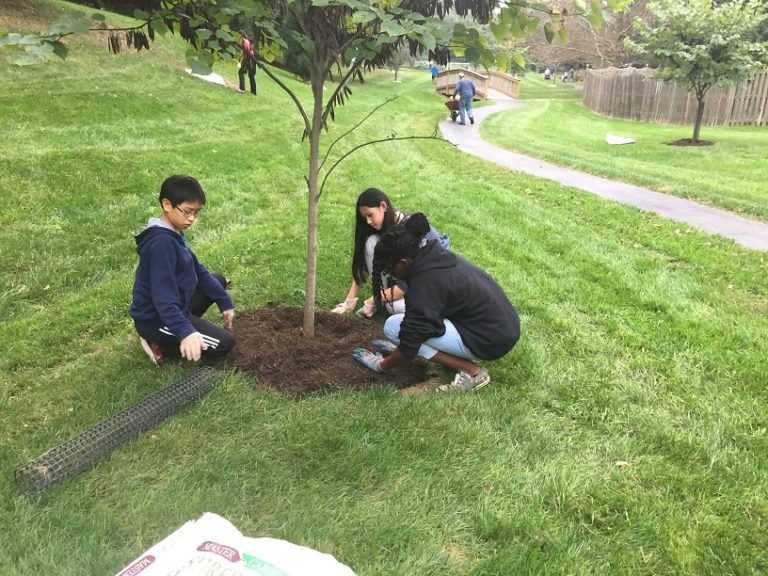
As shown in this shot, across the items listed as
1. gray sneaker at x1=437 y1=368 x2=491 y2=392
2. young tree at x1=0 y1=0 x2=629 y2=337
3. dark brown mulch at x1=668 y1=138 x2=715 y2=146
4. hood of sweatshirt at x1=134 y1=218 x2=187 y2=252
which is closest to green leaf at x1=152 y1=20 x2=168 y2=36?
young tree at x1=0 y1=0 x2=629 y2=337

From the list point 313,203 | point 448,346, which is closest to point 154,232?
point 313,203

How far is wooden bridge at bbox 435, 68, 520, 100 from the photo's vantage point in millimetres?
26547

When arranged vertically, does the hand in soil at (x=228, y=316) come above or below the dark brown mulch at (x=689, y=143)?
below

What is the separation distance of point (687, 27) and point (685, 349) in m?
12.7

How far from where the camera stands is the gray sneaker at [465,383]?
330 cm

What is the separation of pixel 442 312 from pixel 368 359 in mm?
602

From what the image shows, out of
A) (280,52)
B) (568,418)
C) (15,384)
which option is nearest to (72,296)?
(15,384)

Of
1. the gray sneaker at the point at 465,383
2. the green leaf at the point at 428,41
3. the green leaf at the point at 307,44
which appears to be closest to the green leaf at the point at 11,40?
the green leaf at the point at 307,44

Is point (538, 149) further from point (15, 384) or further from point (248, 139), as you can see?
point (15, 384)

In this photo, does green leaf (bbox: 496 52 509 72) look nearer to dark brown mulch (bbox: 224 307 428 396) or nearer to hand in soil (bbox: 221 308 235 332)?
dark brown mulch (bbox: 224 307 428 396)

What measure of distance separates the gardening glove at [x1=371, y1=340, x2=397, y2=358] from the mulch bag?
196 cm

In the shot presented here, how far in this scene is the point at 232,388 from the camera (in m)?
3.12

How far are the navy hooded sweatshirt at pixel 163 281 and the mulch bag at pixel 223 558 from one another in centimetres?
138

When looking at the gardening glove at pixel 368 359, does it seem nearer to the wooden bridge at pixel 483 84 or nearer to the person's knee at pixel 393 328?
the person's knee at pixel 393 328
